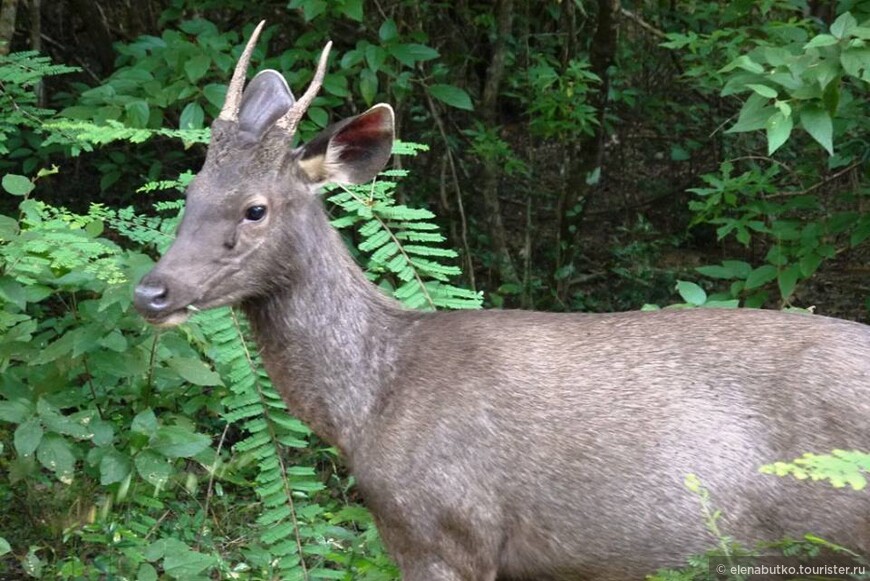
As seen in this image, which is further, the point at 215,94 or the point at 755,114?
the point at 215,94

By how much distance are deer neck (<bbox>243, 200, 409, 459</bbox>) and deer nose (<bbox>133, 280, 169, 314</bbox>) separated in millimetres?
450

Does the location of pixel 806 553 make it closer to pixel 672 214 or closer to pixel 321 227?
pixel 321 227

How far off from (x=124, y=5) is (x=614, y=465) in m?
7.47

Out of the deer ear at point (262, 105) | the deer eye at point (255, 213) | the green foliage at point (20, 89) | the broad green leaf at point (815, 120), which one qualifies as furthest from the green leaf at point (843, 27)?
the green foliage at point (20, 89)

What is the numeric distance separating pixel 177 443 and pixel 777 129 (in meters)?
2.97

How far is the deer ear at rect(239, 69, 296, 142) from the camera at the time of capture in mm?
5398

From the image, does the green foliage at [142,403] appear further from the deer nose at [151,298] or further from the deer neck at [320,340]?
the deer nose at [151,298]

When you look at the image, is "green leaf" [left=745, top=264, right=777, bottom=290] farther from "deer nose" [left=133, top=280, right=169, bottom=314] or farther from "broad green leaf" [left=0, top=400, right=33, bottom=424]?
"broad green leaf" [left=0, top=400, right=33, bottom=424]

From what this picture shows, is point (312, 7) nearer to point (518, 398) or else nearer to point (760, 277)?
point (760, 277)

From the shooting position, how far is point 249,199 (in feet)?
16.9

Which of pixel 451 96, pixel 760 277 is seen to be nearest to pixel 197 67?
pixel 451 96

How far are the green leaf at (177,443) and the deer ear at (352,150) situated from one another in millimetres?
1323

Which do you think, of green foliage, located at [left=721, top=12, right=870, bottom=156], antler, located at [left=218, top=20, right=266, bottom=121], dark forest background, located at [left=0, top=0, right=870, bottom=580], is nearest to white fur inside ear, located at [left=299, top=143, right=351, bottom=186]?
antler, located at [left=218, top=20, right=266, bottom=121]

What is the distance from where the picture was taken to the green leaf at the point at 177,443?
5918 mm
